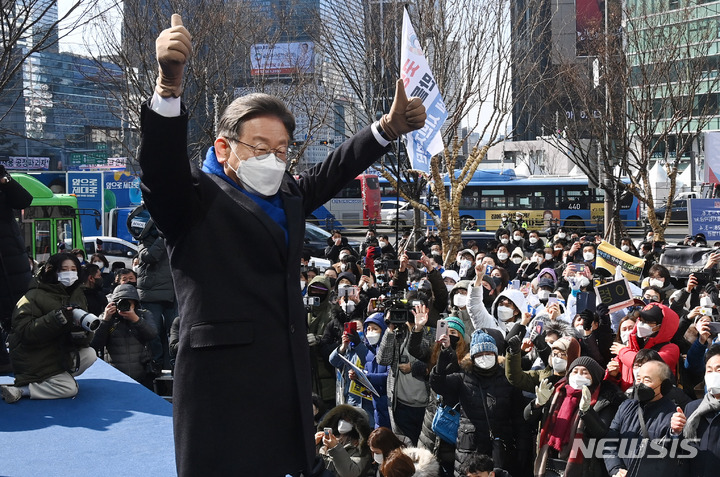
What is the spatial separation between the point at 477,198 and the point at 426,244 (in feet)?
56.0

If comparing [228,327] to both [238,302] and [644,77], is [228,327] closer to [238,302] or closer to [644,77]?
[238,302]

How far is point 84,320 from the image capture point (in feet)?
17.5

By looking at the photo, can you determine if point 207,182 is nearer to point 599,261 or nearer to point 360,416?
point 360,416

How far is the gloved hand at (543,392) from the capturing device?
5.59 meters

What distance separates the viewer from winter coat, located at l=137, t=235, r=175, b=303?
8906 millimetres

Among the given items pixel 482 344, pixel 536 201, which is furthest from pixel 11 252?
pixel 536 201

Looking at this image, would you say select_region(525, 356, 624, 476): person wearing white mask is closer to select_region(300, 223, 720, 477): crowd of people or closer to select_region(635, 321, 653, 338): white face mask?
select_region(300, 223, 720, 477): crowd of people

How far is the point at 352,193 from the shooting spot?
1492 inches

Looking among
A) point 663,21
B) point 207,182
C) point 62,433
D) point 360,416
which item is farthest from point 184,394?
point 663,21

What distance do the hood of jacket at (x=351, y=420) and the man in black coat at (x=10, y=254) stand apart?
2397 mm

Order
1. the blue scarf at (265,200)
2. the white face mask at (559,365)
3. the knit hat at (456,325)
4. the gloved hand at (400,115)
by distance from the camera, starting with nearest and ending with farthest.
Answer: the blue scarf at (265,200) → the gloved hand at (400,115) → the white face mask at (559,365) → the knit hat at (456,325)

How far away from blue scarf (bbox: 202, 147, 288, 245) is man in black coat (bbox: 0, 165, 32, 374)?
411 cm

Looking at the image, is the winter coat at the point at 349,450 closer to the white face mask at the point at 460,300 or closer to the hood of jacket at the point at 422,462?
the hood of jacket at the point at 422,462

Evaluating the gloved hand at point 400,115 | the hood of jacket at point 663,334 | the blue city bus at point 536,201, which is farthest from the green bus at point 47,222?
the blue city bus at point 536,201
